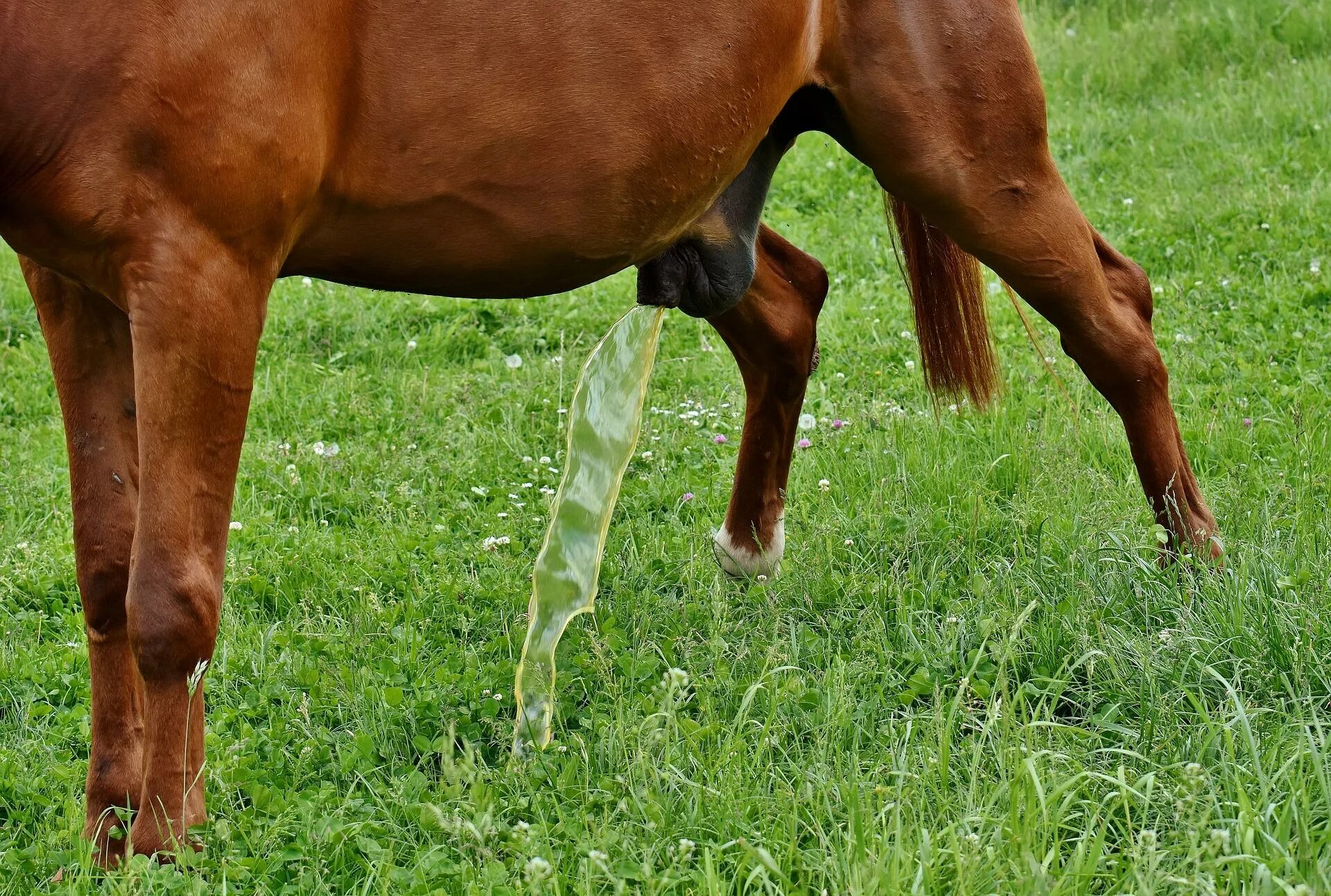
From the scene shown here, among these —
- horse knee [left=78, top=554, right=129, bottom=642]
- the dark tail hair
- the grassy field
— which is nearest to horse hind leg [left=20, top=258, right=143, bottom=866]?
horse knee [left=78, top=554, right=129, bottom=642]

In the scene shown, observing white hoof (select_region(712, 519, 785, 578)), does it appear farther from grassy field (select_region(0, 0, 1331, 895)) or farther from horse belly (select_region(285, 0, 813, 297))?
horse belly (select_region(285, 0, 813, 297))

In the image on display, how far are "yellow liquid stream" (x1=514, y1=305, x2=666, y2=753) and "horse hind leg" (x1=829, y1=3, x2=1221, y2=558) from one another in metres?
0.74

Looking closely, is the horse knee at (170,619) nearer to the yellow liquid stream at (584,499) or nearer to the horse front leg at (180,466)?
the horse front leg at (180,466)

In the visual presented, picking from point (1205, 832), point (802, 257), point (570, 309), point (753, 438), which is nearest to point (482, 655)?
point (753, 438)

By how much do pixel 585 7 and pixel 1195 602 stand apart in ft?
5.98

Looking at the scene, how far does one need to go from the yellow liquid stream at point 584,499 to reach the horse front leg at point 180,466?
717 millimetres

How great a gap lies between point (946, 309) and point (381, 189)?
183 centimetres

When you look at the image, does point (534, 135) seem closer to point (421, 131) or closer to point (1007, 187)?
point (421, 131)

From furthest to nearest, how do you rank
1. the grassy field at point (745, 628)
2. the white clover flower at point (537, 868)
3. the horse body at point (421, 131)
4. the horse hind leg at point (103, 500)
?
1. the horse hind leg at point (103, 500)
2. the grassy field at point (745, 628)
3. the horse body at point (421, 131)
4. the white clover flower at point (537, 868)

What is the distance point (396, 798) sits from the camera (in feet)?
8.79

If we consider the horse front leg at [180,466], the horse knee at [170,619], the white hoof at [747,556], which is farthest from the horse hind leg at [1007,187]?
the horse knee at [170,619]

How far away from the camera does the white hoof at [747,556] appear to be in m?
3.80

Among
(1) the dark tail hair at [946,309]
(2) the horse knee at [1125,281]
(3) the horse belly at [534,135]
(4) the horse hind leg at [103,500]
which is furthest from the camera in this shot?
(1) the dark tail hair at [946,309]

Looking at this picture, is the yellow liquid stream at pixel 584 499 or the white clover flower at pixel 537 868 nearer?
the white clover flower at pixel 537 868
